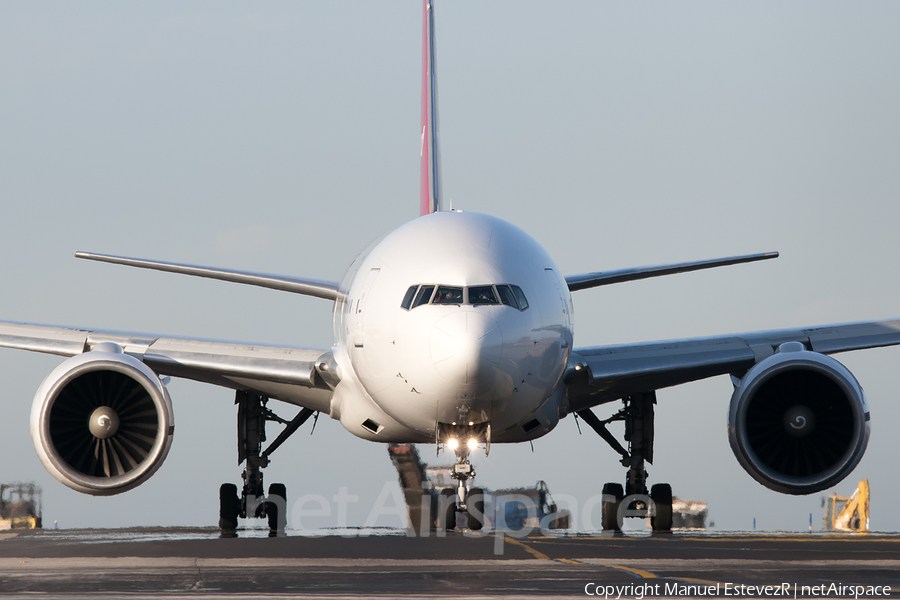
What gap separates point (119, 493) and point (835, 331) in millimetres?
10055

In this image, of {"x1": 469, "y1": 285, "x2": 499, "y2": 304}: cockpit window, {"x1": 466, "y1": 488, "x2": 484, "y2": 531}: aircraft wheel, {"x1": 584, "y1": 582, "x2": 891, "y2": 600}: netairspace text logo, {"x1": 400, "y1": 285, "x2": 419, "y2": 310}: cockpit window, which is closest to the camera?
{"x1": 584, "y1": 582, "x2": 891, "y2": 600}: netairspace text logo

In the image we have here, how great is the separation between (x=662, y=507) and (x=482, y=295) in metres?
7.59

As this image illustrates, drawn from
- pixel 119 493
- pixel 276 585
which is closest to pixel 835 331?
pixel 119 493

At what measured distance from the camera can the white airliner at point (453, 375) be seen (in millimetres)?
13898

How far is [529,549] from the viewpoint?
13289mm

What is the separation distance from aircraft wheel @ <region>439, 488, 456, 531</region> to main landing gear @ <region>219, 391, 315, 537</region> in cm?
255

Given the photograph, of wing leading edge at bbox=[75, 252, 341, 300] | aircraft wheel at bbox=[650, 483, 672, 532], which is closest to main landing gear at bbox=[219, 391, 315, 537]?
wing leading edge at bbox=[75, 252, 341, 300]

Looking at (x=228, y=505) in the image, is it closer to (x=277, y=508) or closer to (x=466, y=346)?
(x=277, y=508)

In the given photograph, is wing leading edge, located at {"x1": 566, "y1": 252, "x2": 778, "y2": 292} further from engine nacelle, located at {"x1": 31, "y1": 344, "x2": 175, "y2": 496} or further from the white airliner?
engine nacelle, located at {"x1": 31, "y1": 344, "x2": 175, "y2": 496}

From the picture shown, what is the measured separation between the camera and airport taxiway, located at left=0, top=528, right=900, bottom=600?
9.12m

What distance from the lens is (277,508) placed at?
21.3 metres

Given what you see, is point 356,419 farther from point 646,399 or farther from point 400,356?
point 646,399

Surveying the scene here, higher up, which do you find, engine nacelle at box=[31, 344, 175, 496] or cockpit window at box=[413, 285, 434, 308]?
cockpit window at box=[413, 285, 434, 308]

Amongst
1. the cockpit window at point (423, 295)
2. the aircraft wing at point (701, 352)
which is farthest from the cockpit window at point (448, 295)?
the aircraft wing at point (701, 352)
